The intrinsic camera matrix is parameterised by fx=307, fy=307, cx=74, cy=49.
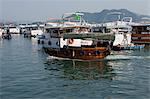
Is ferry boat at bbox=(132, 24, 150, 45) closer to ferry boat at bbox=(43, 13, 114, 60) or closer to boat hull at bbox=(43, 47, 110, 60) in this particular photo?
ferry boat at bbox=(43, 13, 114, 60)

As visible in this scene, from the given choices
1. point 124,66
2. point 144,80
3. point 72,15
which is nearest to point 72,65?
point 124,66

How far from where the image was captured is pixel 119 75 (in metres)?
29.1

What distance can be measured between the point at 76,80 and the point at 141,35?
36.8m

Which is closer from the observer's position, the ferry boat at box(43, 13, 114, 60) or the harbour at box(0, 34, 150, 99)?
the harbour at box(0, 34, 150, 99)

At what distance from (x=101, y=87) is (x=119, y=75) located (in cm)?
595

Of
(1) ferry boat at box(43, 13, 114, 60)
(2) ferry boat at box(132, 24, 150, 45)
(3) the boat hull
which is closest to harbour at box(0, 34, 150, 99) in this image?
(3) the boat hull

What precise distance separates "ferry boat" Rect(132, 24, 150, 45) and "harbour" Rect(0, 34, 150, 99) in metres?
22.1

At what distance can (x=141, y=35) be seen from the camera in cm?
6053

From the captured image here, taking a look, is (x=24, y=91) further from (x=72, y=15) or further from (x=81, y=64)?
(x=72, y=15)

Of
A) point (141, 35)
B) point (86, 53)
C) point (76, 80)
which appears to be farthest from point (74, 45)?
point (141, 35)

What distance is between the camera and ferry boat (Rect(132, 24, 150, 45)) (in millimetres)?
59719

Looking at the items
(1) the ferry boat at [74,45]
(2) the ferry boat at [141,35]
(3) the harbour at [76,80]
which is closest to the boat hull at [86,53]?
(1) the ferry boat at [74,45]

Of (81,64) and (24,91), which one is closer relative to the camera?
(24,91)

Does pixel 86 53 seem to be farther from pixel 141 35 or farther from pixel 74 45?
pixel 141 35
